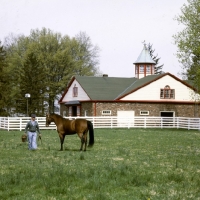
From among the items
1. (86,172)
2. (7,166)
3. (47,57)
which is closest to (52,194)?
(86,172)

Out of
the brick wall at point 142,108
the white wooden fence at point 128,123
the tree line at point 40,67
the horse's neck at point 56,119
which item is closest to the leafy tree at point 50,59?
the tree line at point 40,67

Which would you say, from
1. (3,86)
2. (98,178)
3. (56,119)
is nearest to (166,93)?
(3,86)

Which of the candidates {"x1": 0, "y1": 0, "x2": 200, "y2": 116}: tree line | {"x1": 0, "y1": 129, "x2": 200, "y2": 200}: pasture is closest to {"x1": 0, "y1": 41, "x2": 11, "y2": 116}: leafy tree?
{"x1": 0, "y1": 0, "x2": 200, "y2": 116}: tree line

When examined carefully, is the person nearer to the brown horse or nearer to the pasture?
the brown horse

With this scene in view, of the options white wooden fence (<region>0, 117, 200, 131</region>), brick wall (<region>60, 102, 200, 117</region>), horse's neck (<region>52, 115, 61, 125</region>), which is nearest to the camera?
horse's neck (<region>52, 115, 61, 125</region>)

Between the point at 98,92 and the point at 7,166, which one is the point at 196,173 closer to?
the point at 7,166

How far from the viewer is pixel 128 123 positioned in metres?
42.3

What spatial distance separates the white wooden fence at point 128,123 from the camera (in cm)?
3985

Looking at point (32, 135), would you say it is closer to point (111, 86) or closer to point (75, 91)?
point (111, 86)

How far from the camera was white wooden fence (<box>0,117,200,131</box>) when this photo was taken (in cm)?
3985

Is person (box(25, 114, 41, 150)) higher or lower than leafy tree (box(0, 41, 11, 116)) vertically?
lower

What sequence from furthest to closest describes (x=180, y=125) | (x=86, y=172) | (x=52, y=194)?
(x=180, y=125) → (x=86, y=172) → (x=52, y=194)

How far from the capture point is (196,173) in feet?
39.0

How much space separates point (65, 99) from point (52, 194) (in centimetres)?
4660
